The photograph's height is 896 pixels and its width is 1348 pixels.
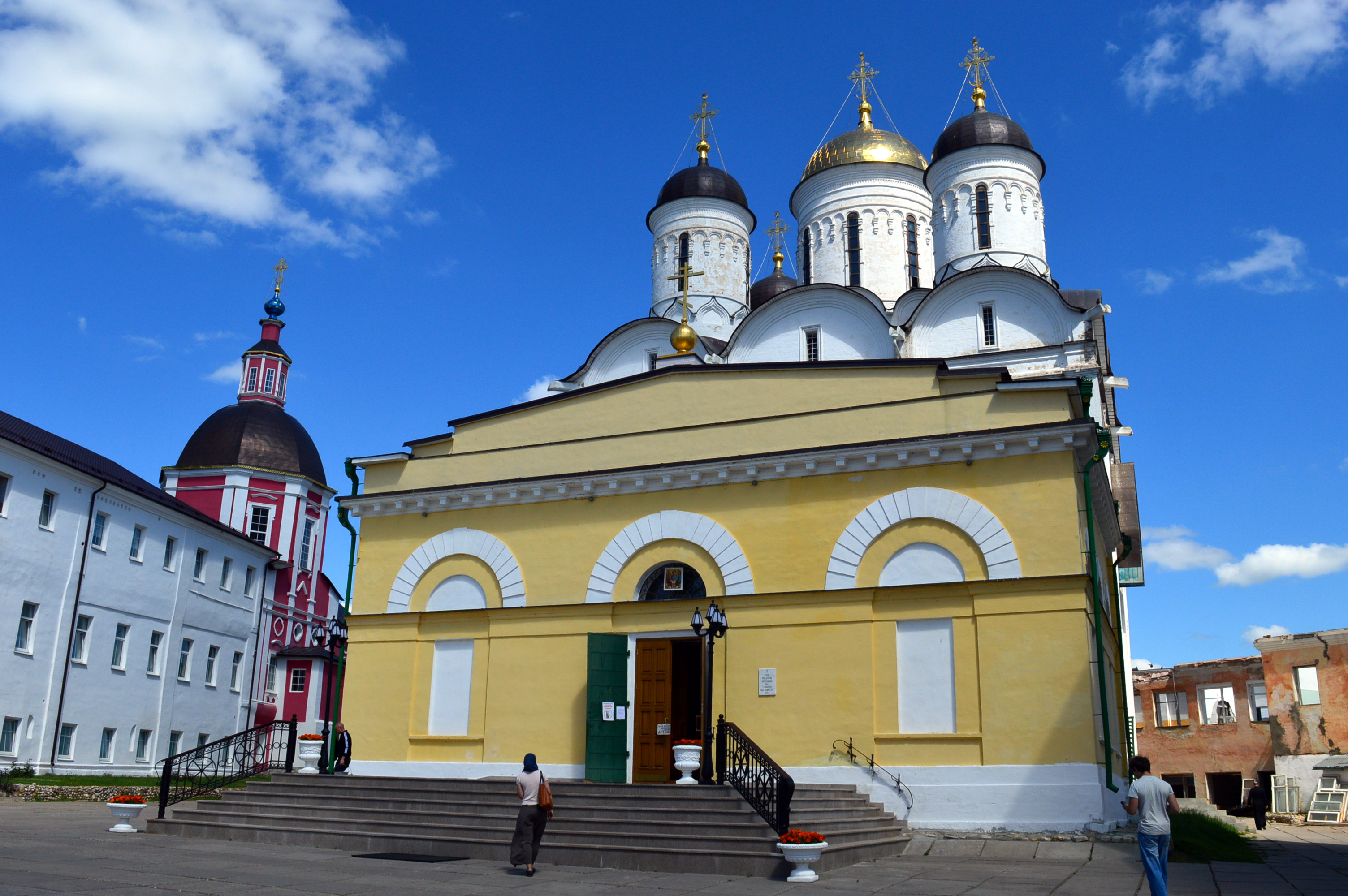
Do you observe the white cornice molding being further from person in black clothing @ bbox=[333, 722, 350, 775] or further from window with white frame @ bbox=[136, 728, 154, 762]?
window with white frame @ bbox=[136, 728, 154, 762]

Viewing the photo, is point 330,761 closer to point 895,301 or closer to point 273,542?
point 895,301

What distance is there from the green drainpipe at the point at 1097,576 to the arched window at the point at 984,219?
13.7 m

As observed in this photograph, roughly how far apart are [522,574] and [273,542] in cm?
2413

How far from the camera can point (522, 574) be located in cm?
1686

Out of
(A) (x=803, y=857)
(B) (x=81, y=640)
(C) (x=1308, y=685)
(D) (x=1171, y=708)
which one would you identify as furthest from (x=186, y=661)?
(C) (x=1308, y=685)

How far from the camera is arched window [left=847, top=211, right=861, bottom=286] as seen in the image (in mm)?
30172

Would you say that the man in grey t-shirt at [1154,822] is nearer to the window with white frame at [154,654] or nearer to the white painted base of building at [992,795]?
the white painted base of building at [992,795]

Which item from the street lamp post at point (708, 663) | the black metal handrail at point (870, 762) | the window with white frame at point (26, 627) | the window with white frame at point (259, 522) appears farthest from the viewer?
the window with white frame at point (259, 522)

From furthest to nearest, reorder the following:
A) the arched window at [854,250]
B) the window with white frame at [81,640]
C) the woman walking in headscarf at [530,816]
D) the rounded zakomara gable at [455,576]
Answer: the arched window at [854,250] → the window with white frame at [81,640] → the rounded zakomara gable at [455,576] → the woman walking in headscarf at [530,816]

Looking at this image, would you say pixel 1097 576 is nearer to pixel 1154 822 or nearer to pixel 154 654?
pixel 1154 822

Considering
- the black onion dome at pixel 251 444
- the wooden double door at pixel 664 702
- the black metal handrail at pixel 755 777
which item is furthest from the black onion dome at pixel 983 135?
the black onion dome at pixel 251 444

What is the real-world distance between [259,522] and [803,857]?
105 ft

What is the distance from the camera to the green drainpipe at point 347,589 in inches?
680

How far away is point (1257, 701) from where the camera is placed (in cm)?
3331
